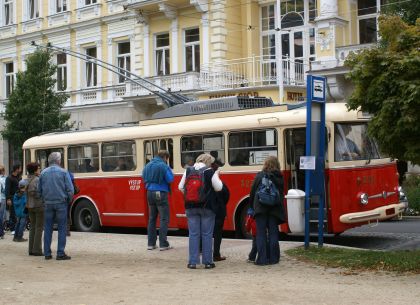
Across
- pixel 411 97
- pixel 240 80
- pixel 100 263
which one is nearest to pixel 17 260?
pixel 100 263


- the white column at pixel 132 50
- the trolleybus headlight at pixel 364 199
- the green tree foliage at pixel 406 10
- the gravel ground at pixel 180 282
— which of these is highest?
the white column at pixel 132 50

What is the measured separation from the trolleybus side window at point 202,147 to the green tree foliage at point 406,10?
883 cm

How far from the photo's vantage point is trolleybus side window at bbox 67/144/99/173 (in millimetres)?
17922

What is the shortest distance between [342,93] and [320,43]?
2.13 metres

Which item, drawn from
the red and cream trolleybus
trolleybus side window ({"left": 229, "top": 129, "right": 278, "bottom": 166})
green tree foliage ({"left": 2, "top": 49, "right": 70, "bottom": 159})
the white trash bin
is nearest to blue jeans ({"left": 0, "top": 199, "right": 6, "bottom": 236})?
the red and cream trolleybus

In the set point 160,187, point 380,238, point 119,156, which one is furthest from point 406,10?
point 160,187

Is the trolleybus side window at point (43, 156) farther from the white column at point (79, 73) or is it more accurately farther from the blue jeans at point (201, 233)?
the white column at point (79, 73)

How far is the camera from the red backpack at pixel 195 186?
34.3 feet

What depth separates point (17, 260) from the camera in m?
11.9

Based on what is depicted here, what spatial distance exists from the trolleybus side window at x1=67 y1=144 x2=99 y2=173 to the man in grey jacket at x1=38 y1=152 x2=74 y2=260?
6025 millimetres

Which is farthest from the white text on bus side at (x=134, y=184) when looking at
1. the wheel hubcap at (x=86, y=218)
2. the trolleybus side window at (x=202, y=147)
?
the wheel hubcap at (x=86, y=218)

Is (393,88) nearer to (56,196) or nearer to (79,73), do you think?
(56,196)

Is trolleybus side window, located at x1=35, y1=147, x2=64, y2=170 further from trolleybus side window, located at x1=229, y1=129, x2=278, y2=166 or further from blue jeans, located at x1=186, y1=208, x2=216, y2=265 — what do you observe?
blue jeans, located at x1=186, y1=208, x2=216, y2=265

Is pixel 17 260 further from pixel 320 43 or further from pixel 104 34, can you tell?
pixel 104 34
